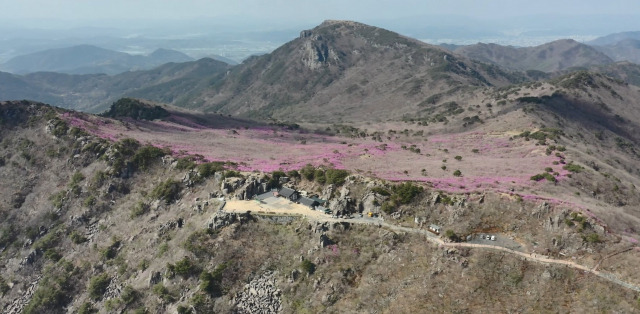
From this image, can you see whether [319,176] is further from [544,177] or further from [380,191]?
[544,177]

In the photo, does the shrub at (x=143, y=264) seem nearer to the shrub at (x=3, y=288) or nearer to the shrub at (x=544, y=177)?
the shrub at (x=3, y=288)

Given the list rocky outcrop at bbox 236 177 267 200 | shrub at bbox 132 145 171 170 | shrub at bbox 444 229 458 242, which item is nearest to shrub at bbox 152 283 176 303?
rocky outcrop at bbox 236 177 267 200

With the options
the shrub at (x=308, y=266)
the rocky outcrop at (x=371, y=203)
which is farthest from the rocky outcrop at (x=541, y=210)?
the shrub at (x=308, y=266)

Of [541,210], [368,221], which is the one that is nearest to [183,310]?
[368,221]

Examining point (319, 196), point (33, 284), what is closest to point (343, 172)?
point (319, 196)

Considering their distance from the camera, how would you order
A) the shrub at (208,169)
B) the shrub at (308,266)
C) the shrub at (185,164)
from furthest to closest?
the shrub at (185,164) < the shrub at (208,169) < the shrub at (308,266)

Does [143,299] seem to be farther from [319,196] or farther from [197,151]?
[197,151]

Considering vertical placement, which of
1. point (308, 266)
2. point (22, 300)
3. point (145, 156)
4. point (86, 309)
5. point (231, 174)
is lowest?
point (22, 300)
